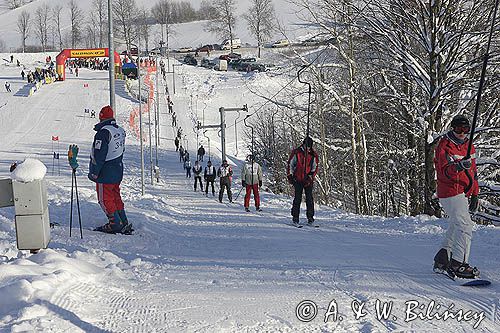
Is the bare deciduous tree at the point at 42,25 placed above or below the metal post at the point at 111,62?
above

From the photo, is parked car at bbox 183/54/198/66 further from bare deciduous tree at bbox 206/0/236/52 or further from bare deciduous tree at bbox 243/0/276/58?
bare deciduous tree at bbox 206/0/236/52

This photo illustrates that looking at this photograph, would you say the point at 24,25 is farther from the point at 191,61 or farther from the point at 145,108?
the point at 145,108

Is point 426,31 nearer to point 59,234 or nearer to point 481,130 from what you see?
point 481,130

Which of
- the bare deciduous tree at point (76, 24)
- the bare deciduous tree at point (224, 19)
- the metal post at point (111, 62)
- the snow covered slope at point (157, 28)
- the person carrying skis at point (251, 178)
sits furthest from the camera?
the bare deciduous tree at point (76, 24)

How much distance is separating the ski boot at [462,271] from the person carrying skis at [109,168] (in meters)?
5.29

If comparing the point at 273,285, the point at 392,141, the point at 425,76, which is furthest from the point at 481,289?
the point at 392,141

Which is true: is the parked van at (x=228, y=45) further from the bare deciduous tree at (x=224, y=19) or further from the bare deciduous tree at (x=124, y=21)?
the bare deciduous tree at (x=124, y=21)

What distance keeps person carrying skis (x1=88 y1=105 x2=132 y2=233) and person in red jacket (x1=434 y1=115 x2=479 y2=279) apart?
16.9 ft

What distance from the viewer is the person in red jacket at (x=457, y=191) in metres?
6.37

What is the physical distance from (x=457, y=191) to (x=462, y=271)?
0.84 metres

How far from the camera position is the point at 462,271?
6301 millimetres

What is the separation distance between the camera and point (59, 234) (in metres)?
9.23

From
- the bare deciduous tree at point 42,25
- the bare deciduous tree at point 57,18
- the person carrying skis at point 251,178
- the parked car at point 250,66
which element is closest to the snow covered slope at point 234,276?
the person carrying skis at point 251,178

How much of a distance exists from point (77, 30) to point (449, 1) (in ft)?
461
